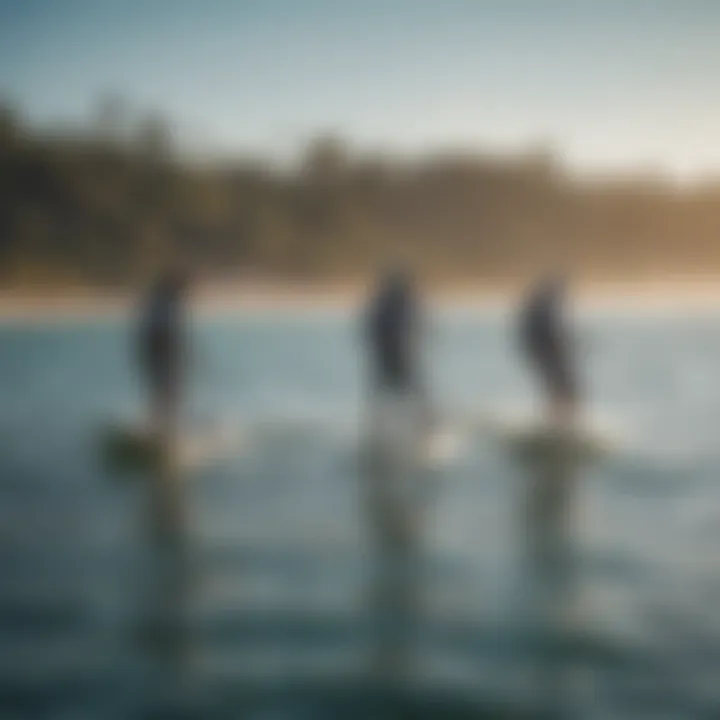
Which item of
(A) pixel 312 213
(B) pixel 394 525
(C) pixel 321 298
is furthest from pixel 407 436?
(A) pixel 312 213

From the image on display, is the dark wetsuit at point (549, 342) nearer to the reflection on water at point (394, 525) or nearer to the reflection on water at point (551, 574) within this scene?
the reflection on water at point (551, 574)

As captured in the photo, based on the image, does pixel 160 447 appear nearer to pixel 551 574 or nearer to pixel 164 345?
pixel 164 345

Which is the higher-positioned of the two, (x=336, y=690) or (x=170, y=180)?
(x=170, y=180)

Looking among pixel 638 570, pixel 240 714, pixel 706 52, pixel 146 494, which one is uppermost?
pixel 706 52

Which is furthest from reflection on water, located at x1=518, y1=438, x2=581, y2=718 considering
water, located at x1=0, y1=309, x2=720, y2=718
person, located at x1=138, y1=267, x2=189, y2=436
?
person, located at x1=138, y1=267, x2=189, y2=436

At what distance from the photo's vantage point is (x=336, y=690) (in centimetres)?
190

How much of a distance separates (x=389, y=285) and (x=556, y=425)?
374 millimetres

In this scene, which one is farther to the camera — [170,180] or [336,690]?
[170,180]

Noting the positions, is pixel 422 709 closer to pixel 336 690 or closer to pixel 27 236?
pixel 336 690

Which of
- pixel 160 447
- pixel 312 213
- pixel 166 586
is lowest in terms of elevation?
pixel 166 586

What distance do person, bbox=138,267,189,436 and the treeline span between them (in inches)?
2.0

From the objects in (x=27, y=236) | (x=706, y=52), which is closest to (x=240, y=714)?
(x=27, y=236)

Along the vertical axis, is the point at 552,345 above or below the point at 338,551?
above

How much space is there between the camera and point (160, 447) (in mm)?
2008
